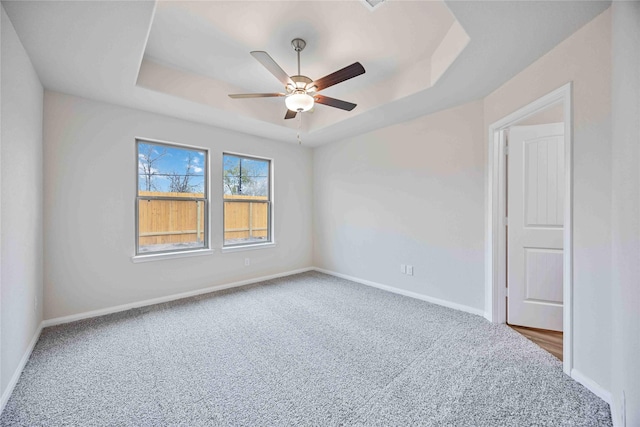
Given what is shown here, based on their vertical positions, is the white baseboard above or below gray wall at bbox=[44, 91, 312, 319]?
below

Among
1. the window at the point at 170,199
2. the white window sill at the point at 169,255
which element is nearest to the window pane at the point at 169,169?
the window at the point at 170,199

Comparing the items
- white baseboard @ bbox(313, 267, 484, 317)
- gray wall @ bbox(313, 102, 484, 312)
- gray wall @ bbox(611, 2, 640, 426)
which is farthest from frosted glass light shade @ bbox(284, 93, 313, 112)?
white baseboard @ bbox(313, 267, 484, 317)

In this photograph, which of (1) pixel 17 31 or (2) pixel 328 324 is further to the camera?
(2) pixel 328 324

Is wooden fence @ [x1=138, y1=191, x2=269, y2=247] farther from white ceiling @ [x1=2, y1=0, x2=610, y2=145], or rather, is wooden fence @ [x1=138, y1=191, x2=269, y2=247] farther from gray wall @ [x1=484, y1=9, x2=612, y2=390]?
gray wall @ [x1=484, y1=9, x2=612, y2=390]

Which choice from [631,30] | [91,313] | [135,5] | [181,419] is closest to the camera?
[631,30]

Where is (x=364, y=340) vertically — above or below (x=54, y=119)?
below

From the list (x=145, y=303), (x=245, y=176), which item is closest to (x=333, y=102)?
(x=245, y=176)

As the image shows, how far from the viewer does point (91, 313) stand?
2.94 m

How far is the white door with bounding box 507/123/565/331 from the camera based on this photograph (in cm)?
262

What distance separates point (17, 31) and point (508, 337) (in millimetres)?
4677

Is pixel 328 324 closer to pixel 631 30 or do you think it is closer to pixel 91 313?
pixel 91 313

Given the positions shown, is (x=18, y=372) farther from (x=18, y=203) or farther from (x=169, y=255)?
(x=169, y=255)

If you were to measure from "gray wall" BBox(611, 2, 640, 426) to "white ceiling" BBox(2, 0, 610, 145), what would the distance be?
512mm

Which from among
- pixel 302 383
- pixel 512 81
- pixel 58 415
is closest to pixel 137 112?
pixel 58 415
